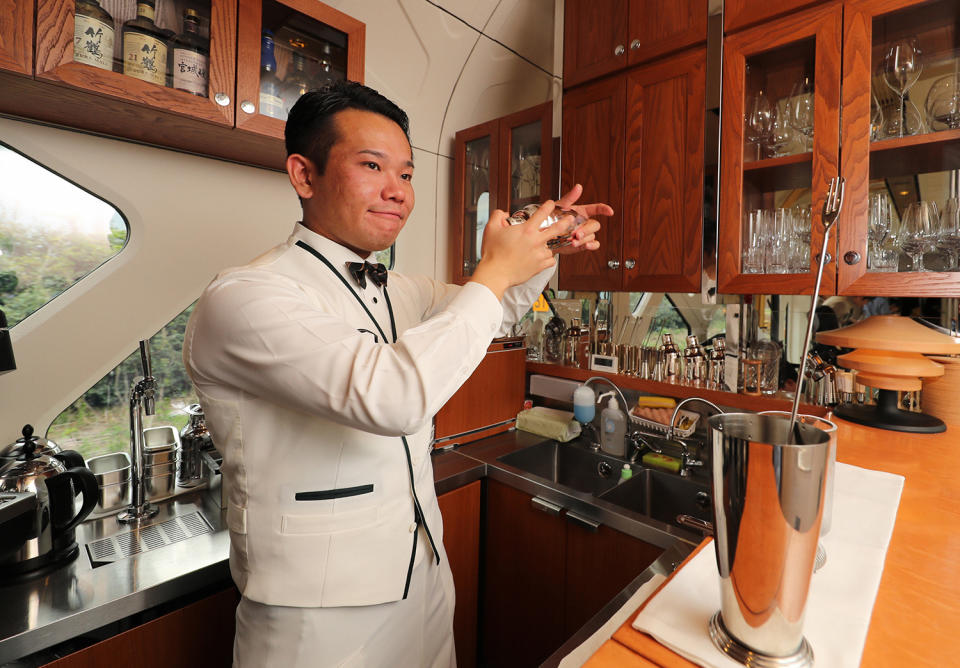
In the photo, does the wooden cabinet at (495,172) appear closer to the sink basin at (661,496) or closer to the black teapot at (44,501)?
the sink basin at (661,496)

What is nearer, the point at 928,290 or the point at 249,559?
the point at 249,559

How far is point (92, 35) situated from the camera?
1.16 metres

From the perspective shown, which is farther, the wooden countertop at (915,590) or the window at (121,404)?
the window at (121,404)

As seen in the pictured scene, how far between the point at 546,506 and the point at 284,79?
1.65 metres

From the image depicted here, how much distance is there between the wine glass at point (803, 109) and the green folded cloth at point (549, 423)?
136 cm

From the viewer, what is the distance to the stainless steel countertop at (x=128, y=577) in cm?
99

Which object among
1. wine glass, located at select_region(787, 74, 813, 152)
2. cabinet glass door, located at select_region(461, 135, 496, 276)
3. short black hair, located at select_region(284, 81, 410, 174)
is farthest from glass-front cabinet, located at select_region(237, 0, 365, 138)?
wine glass, located at select_region(787, 74, 813, 152)

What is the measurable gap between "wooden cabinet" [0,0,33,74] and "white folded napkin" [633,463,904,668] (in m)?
1.60

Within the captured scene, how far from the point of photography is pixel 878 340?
4.34ft

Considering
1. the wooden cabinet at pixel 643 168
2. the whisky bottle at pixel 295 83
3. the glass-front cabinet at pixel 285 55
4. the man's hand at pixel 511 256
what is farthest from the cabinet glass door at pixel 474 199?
the man's hand at pixel 511 256

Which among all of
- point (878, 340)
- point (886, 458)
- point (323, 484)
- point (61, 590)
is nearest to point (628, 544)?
point (886, 458)

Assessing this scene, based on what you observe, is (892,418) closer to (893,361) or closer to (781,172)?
(893,361)

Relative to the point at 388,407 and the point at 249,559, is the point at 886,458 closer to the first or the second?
A: the point at 388,407

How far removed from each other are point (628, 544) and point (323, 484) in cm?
102
